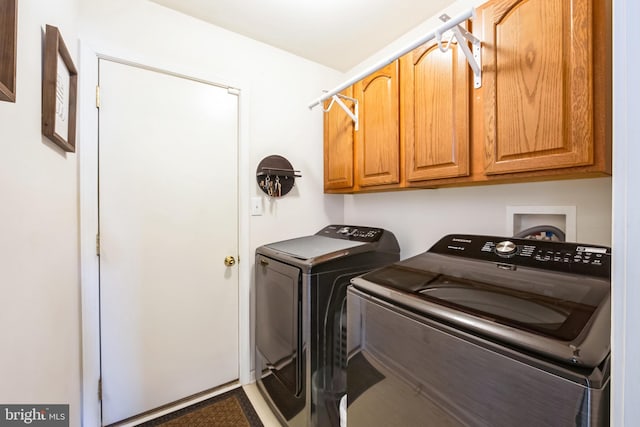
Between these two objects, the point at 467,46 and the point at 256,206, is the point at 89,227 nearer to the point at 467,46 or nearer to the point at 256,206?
the point at 256,206

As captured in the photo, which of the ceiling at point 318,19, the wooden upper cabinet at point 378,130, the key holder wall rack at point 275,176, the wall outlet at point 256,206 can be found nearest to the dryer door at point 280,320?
the wall outlet at point 256,206

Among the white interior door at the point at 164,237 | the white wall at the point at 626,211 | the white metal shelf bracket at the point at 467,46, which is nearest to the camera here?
the white wall at the point at 626,211

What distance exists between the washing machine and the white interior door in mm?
380

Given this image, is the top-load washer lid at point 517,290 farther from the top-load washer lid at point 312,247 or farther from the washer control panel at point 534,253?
the top-load washer lid at point 312,247

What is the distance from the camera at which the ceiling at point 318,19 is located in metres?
1.56

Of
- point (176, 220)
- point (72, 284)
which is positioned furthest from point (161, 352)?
point (176, 220)

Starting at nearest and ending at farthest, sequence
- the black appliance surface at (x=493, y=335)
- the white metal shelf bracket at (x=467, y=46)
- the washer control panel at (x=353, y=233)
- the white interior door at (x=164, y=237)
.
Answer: the black appliance surface at (x=493, y=335) → the white metal shelf bracket at (x=467, y=46) → the white interior door at (x=164, y=237) → the washer control panel at (x=353, y=233)

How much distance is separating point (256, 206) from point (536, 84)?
165 cm

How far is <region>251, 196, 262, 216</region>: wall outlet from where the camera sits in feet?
6.28

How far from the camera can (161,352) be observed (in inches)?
63.8

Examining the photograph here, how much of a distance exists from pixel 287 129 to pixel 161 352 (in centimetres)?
176

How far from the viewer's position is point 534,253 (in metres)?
1.02

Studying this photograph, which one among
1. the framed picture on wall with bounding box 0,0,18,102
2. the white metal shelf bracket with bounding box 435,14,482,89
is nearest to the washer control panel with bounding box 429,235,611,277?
the white metal shelf bracket with bounding box 435,14,482,89

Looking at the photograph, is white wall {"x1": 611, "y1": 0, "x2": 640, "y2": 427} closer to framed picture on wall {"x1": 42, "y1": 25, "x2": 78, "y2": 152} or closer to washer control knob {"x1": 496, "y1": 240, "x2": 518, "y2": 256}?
washer control knob {"x1": 496, "y1": 240, "x2": 518, "y2": 256}
